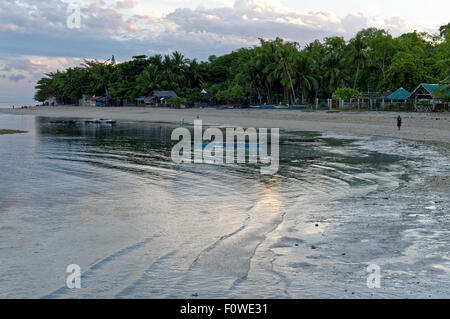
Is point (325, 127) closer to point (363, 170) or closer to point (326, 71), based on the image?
point (363, 170)

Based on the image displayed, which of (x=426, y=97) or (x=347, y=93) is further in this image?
(x=347, y=93)

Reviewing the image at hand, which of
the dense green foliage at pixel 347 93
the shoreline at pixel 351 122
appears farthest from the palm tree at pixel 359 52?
the shoreline at pixel 351 122

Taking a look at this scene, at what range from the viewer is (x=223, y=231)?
10641mm

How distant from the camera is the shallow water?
740 cm

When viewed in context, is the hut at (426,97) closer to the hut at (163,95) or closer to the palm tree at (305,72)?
the palm tree at (305,72)

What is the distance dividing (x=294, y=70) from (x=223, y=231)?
72.3m

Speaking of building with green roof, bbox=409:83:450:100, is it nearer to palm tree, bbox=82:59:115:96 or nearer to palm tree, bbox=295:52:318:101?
palm tree, bbox=295:52:318:101

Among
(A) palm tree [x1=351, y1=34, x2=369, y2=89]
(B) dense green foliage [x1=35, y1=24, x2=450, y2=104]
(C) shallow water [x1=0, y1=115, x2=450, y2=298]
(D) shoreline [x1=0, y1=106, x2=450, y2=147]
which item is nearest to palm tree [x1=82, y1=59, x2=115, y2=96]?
(B) dense green foliage [x1=35, y1=24, x2=450, y2=104]

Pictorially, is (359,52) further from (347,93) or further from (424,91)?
(424,91)

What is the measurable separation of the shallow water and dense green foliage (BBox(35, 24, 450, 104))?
43793mm

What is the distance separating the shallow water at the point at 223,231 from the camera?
740 centimetres

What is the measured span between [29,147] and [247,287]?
89.9ft

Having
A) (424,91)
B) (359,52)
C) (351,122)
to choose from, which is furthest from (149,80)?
(351,122)

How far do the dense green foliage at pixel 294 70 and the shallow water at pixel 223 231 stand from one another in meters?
43.8
